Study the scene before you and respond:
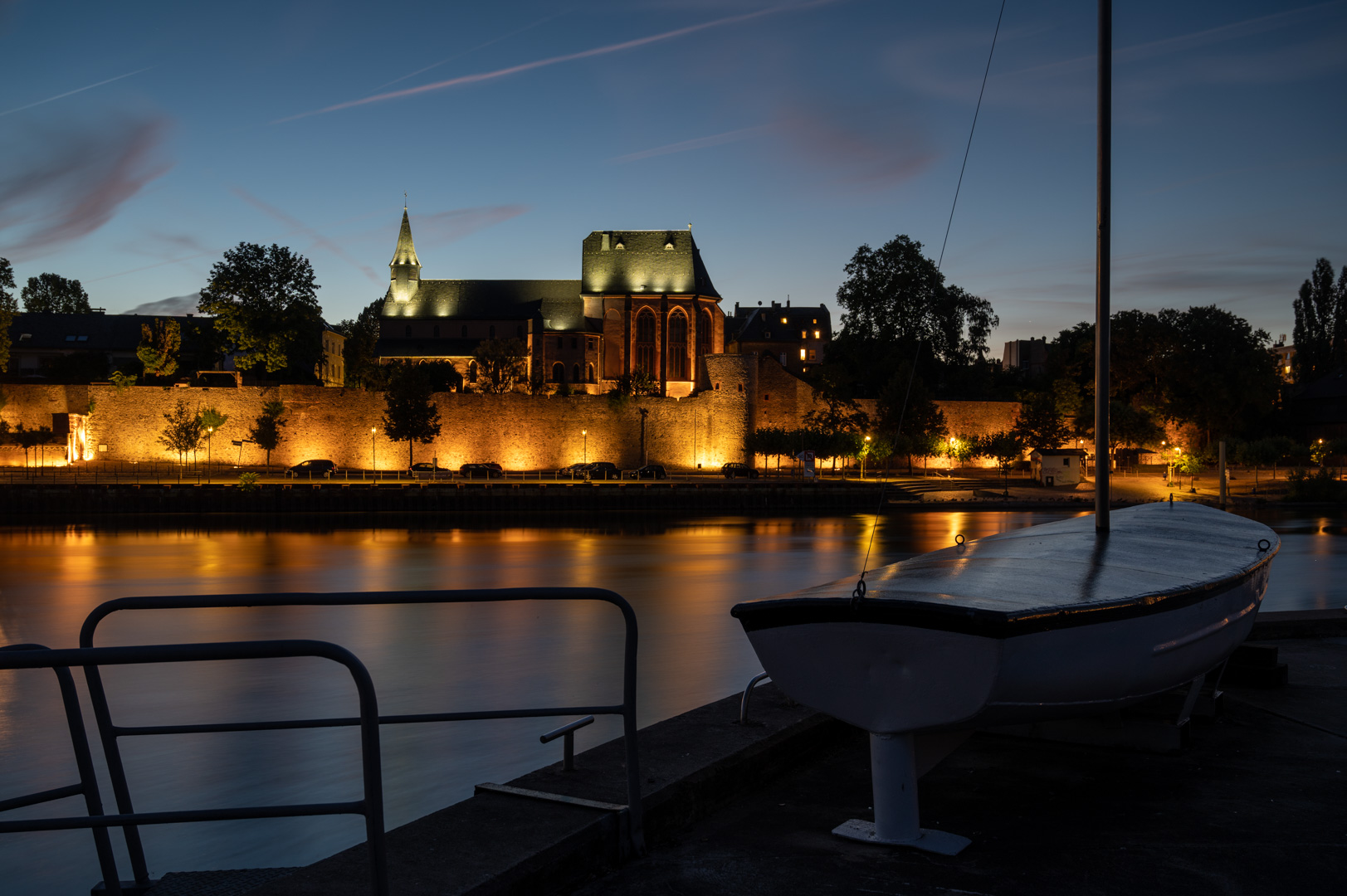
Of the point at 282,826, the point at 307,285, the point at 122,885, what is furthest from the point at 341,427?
the point at 122,885

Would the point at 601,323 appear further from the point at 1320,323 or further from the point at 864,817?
the point at 864,817

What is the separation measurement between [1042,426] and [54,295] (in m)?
80.8

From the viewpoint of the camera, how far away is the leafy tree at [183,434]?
49.1m

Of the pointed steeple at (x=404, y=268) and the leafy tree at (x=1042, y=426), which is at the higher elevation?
the pointed steeple at (x=404, y=268)

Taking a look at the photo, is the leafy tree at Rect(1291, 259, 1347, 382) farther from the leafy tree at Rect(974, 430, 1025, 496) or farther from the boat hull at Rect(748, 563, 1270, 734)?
the boat hull at Rect(748, 563, 1270, 734)

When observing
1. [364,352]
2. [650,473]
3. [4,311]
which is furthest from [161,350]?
[650,473]

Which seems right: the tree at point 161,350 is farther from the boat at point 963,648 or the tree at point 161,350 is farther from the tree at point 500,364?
the boat at point 963,648

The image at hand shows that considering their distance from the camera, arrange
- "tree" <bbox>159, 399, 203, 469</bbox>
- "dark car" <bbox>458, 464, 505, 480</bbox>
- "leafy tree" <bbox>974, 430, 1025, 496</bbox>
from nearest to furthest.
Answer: "dark car" <bbox>458, 464, 505, 480</bbox>, "tree" <bbox>159, 399, 203, 469</bbox>, "leafy tree" <bbox>974, 430, 1025, 496</bbox>

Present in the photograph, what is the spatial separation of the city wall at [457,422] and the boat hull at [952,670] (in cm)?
4895

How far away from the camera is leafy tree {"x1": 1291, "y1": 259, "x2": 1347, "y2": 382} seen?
6844cm

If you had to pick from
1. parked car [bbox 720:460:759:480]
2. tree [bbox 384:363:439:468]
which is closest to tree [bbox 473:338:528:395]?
tree [bbox 384:363:439:468]

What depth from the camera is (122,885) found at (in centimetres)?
343

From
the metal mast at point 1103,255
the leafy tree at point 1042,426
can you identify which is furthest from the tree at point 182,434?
the metal mast at point 1103,255

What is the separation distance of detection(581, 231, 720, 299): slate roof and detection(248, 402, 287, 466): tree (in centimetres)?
2195
